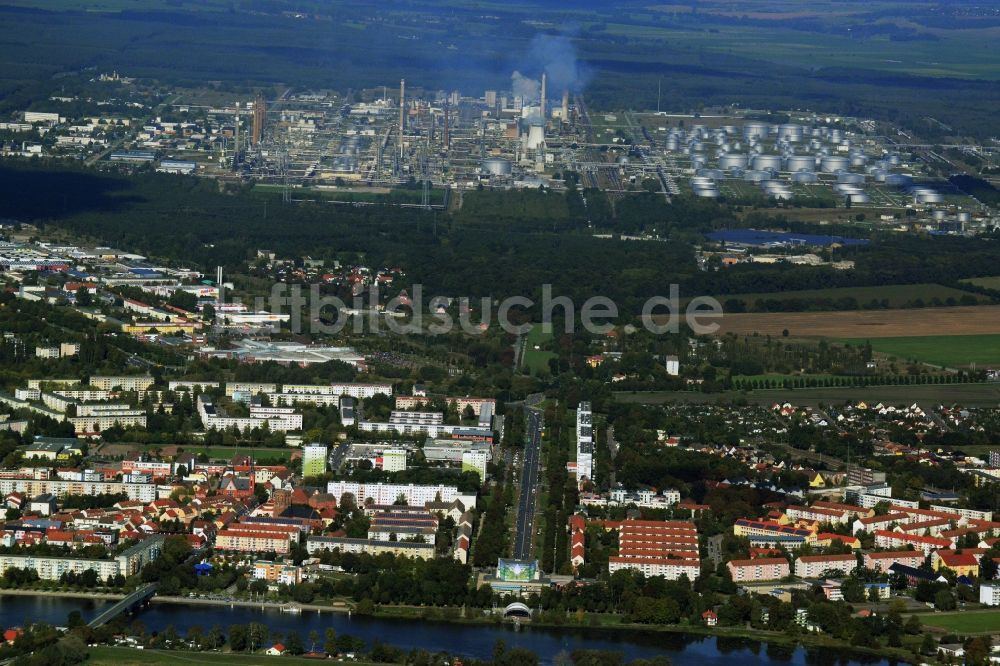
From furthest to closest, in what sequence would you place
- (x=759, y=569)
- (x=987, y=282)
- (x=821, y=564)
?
(x=987, y=282)
(x=821, y=564)
(x=759, y=569)

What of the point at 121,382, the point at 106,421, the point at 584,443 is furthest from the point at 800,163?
the point at 106,421

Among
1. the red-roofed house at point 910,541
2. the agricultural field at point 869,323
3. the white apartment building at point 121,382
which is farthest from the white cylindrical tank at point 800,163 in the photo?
the red-roofed house at point 910,541

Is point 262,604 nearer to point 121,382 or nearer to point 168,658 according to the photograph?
point 168,658

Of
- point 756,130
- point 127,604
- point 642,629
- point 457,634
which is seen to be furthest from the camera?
point 756,130

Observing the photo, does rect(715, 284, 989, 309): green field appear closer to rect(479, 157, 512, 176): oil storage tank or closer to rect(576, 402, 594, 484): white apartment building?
rect(576, 402, 594, 484): white apartment building

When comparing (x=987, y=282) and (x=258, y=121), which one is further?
(x=258, y=121)

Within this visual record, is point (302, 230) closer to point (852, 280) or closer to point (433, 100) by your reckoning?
point (852, 280)

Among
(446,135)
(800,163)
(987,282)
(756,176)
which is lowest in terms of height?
(987,282)
